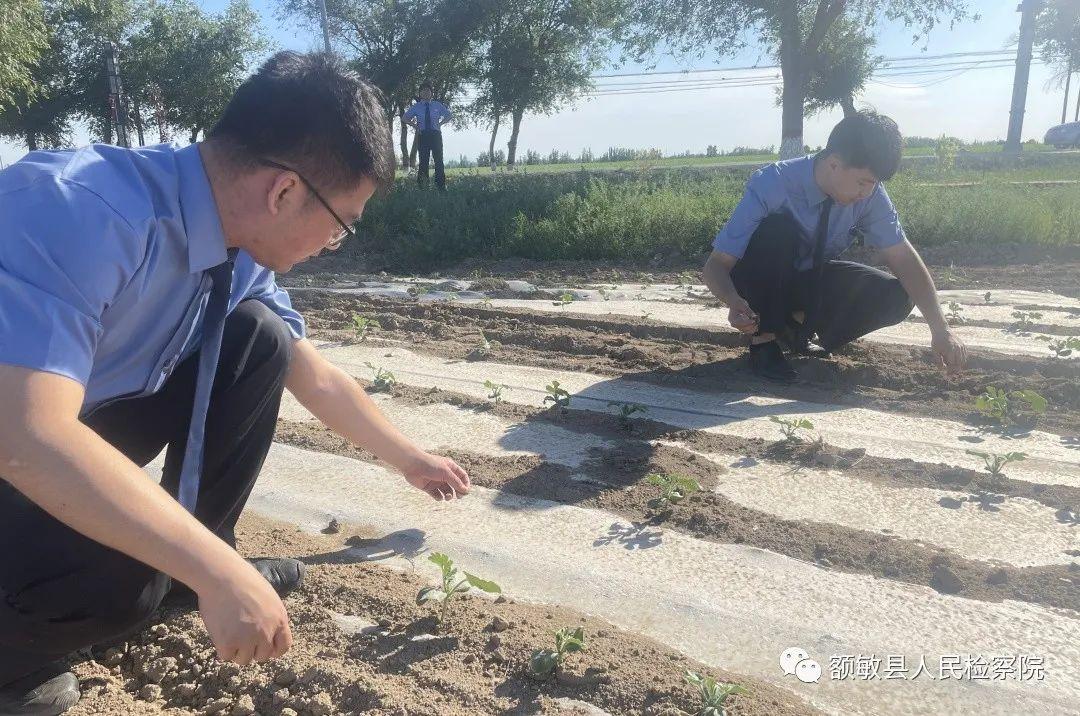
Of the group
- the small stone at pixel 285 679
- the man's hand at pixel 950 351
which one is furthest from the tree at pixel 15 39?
the small stone at pixel 285 679

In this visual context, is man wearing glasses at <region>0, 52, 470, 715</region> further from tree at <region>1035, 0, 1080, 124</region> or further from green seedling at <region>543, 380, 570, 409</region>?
tree at <region>1035, 0, 1080, 124</region>

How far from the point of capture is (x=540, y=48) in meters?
28.2

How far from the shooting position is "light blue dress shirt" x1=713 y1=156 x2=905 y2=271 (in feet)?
13.3

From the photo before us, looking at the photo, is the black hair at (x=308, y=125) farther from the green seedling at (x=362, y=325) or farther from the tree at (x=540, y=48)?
the tree at (x=540, y=48)

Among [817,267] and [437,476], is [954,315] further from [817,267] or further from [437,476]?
[437,476]

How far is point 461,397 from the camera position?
3996mm

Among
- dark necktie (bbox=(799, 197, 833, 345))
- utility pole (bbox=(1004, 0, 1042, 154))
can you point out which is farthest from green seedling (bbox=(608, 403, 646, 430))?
utility pole (bbox=(1004, 0, 1042, 154))

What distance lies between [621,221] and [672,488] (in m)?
6.04

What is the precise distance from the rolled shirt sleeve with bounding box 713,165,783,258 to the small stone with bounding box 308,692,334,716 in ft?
9.59

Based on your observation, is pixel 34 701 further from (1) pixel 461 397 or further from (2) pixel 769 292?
(2) pixel 769 292

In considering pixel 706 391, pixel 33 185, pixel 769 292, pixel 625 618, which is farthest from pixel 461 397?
pixel 33 185

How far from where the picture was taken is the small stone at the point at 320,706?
180 centimetres

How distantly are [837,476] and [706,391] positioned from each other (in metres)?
1.13

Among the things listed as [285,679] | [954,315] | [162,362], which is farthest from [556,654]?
[954,315]
